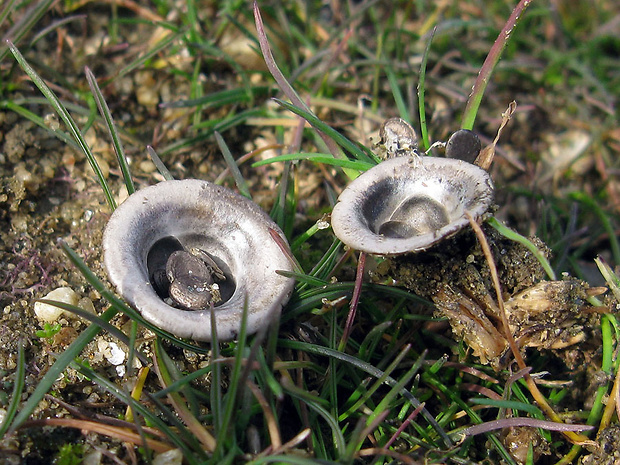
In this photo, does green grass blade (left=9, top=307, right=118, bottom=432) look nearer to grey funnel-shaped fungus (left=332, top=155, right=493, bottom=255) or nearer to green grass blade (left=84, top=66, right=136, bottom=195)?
green grass blade (left=84, top=66, right=136, bottom=195)

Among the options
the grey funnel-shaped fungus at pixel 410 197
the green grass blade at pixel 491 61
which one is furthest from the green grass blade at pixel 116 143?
the green grass blade at pixel 491 61

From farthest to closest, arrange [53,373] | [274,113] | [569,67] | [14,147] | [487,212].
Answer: [569,67]
[274,113]
[14,147]
[487,212]
[53,373]

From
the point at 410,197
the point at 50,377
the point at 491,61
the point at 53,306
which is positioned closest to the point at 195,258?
the point at 53,306

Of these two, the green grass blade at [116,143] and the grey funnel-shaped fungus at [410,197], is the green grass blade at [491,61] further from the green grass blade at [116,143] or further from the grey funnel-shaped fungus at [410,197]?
the green grass blade at [116,143]

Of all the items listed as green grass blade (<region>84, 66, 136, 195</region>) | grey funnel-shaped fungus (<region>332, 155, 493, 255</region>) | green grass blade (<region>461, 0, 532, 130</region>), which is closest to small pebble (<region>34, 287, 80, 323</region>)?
green grass blade (<region>84, 66, 136, 195</region>)

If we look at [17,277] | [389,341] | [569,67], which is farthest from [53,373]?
[569,67]

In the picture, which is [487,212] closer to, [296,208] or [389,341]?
[389,341]

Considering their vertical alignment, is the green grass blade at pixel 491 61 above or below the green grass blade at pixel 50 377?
above

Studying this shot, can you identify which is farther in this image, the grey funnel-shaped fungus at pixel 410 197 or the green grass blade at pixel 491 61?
the green grass blade at pixel 491 61
